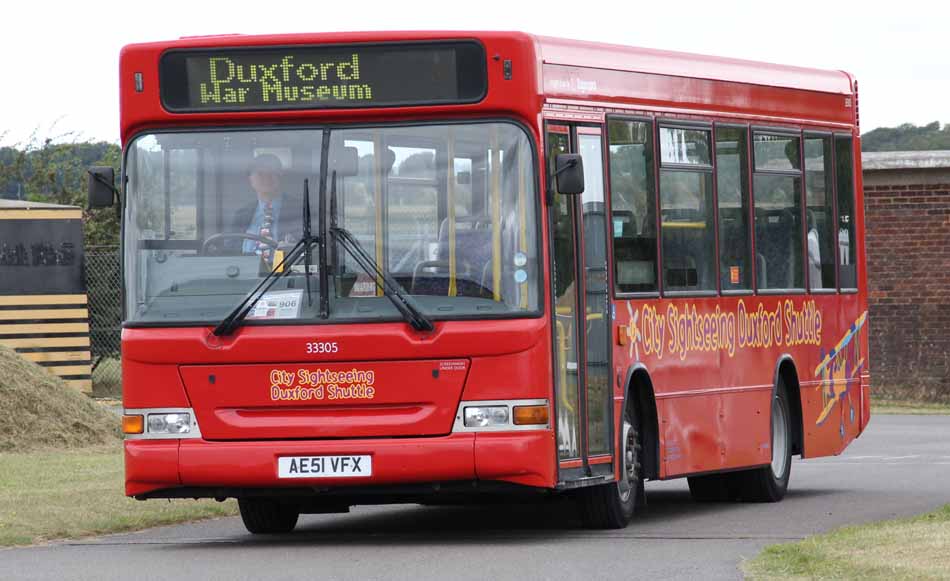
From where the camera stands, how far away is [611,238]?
13.6m

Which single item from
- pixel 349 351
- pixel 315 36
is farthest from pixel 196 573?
pixel 315 36

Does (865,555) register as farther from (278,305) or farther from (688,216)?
(688,216)

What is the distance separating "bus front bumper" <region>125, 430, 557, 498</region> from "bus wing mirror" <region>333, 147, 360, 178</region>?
155 centimetres

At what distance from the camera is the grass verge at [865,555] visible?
10438mm

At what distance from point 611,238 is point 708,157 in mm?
1882

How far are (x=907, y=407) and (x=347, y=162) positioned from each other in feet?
68.6

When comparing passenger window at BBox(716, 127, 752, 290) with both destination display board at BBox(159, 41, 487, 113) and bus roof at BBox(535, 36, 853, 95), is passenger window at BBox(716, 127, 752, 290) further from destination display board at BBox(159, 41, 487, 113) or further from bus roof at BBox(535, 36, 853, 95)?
destination display board at BBox(159, 41, 487, 113)

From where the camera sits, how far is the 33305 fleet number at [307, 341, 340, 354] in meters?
12.3

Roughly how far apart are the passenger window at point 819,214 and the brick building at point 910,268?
14121 mm

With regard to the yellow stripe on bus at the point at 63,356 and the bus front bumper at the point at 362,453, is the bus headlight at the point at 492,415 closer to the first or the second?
the bus front bumper at the point at 362,453

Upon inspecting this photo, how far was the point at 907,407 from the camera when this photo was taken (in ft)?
105

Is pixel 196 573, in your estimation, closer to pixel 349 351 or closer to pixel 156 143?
pixel 349 351

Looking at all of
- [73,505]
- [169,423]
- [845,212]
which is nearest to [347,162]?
[169,423]

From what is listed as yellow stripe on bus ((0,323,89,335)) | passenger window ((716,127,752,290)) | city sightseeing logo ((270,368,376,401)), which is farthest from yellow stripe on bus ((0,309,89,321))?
city sightseeing logo ((270,368,376,401))
